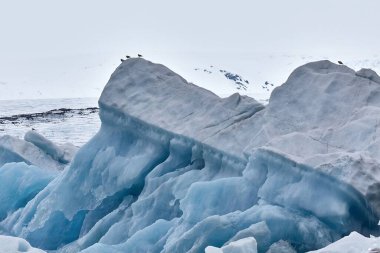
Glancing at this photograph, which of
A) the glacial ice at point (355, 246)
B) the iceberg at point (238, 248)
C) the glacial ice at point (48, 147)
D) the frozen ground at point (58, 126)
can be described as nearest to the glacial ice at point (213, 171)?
the iceberg at point (238, 248)

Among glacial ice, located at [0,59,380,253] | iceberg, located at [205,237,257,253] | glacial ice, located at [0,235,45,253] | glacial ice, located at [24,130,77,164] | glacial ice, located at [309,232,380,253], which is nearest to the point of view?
glacial ice, located at [309,232,380,253]

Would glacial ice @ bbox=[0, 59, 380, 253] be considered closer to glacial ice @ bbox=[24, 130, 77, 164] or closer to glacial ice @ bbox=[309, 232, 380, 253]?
glacial ice @ bbox=[309, 232, 380, 253]

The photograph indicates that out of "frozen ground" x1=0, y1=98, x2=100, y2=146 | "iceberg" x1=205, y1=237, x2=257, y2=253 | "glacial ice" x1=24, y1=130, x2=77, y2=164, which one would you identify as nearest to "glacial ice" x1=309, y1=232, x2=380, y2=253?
"iceberg" x1=205, y1=237, x2=257, y2=253

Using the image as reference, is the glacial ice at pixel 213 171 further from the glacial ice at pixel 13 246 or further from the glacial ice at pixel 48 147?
the glacial ice at pixel 48 147

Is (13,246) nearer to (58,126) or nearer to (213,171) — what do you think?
(213,171)

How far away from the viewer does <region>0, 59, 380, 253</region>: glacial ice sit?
717 cm

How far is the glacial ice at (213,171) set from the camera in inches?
282

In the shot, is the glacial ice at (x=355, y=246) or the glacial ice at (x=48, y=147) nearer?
the glacial ice at (x=355, y=246)

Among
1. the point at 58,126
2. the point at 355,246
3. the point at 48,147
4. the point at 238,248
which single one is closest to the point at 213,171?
the point at 238,248

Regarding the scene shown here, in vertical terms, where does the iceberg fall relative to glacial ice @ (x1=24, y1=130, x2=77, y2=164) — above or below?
above

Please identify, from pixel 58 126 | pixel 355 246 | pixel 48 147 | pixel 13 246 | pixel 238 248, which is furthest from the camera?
pixel 58 126

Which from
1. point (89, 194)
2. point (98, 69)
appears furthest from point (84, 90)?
point (89, 194)

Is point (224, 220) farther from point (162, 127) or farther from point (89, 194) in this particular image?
point (89, 194)

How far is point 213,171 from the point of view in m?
9.10
